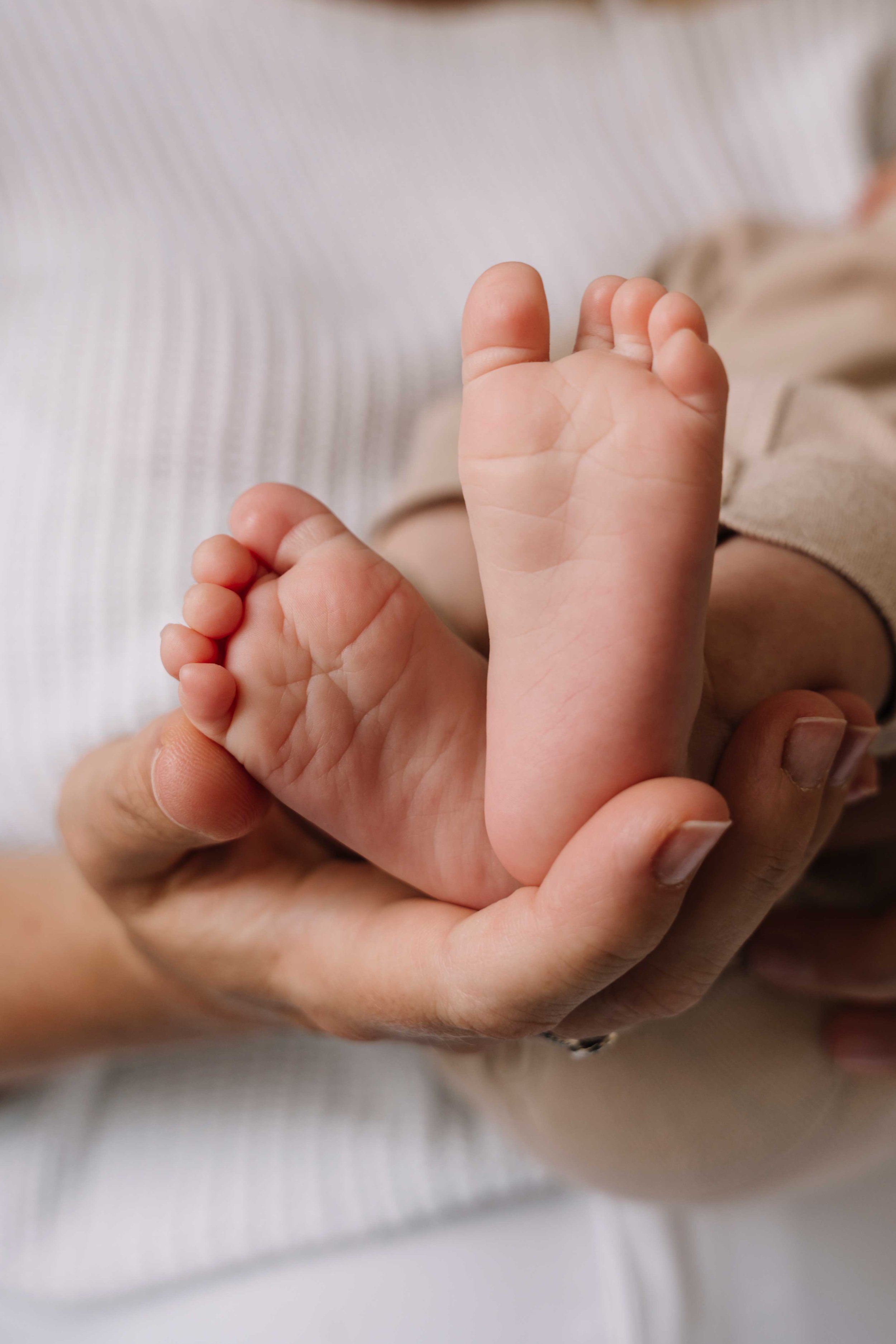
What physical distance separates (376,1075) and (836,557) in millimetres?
535

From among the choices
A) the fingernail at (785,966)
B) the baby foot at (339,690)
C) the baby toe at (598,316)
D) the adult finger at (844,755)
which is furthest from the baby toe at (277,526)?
the fingernail at (785,966)

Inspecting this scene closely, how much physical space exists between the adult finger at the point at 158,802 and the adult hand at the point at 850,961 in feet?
1.05

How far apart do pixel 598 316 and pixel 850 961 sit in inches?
15.3

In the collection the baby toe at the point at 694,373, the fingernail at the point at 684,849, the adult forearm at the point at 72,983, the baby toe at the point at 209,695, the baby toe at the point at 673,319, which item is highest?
the baby toe at the point at 673,319

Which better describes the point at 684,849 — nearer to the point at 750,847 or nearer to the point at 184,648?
the point at 750,847

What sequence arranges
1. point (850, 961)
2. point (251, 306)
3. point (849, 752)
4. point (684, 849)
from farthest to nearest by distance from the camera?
point (251, 306), point (850, 961), point (849, 752), point (684, 849)

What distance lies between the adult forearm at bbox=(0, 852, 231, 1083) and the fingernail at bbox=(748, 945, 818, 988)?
1.12ft

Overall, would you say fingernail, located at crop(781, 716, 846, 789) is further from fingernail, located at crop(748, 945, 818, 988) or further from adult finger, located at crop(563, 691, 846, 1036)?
fingernail, located at crop(748, 945, 818, 988)

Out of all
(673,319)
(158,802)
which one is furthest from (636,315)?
(158,802)

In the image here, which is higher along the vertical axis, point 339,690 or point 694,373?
point 694,373

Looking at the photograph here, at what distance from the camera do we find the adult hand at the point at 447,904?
33 cm

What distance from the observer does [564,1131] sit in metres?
0.57

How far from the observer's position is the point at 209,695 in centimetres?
38

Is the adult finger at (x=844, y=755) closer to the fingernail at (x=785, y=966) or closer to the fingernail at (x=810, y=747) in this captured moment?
the fingernail at (x=810, y=747)
